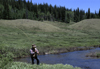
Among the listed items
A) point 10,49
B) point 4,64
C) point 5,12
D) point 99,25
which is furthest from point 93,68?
point 5,12

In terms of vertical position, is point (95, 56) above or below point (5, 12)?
below

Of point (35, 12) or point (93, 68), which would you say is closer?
point (93, 68)

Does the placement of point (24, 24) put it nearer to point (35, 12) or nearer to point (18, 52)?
point (18, 52)

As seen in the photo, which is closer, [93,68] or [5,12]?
[93,68]

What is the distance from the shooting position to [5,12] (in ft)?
424

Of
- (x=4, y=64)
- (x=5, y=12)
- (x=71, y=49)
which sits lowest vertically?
(x=71, y=49)

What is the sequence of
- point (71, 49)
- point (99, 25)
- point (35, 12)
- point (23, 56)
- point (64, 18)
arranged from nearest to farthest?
point (23, 56) < point (71, 49) < point (99, 25) < point (35, 12) < point (64, 18)

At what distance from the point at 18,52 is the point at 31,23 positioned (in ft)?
181

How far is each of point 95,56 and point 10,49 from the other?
14766 mm

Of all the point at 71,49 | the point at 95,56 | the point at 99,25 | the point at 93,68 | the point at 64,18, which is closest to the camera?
the point at 93,68

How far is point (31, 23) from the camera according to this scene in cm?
8500

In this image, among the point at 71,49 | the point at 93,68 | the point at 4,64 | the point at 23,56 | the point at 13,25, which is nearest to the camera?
the point at 4,64

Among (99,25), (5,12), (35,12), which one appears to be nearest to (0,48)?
(99,25)

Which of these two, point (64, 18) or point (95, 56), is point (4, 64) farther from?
point (64, 18)
